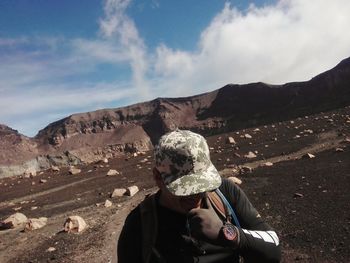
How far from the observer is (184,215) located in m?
2.85

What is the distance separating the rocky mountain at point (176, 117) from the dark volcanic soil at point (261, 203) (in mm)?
47098

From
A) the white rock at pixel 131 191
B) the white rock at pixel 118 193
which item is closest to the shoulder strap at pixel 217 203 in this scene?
the white rock at pixel 131 191

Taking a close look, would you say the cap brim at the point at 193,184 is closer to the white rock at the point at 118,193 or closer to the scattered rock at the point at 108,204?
the scattered rock at the point at 108,204

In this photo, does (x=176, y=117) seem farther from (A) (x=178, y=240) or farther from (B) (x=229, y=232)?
(B) (x=229, y=232)

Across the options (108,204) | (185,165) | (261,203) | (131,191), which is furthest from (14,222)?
(185,165)

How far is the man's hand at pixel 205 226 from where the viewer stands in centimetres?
234

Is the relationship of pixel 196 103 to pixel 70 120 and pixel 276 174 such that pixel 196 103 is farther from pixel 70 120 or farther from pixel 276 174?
pixel 276 174

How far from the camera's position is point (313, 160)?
17391 mm

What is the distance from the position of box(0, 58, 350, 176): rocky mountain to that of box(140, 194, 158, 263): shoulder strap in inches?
2573

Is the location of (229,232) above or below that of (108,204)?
above

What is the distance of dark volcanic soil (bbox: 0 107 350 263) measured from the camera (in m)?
8.80

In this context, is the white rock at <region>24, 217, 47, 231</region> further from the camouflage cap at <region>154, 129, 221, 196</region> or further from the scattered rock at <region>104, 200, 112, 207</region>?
the camouflage cap at <region>154, 129, 221, 196</region>

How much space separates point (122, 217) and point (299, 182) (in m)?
5.55

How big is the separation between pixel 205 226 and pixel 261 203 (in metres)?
10.0
